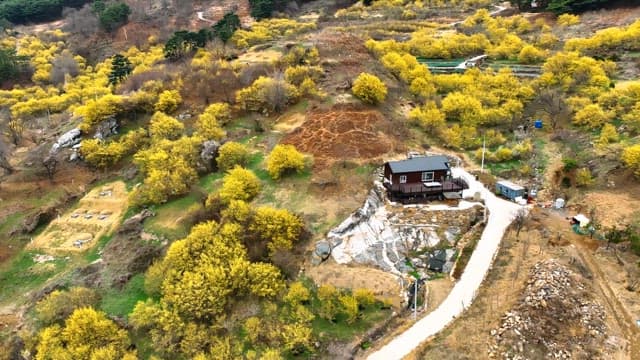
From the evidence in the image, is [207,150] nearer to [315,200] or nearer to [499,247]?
[315,200]

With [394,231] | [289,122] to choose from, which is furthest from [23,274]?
[394,231]

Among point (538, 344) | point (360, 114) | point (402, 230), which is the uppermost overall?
point (360, 114)

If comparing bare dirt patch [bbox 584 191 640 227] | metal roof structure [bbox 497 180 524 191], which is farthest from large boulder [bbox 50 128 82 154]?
bare dirt patch [bbox 584 191 640 227]

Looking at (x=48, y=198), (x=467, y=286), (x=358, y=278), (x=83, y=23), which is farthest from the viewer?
(x=83, y=23)

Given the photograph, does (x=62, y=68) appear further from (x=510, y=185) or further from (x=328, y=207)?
(x=510, y=185)

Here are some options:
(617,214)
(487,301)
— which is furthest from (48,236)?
(617,214)

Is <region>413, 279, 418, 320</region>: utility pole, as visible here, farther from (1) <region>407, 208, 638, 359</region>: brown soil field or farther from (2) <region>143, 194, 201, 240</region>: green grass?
(2) <region>143, 194, 201, 240</region>: green grass

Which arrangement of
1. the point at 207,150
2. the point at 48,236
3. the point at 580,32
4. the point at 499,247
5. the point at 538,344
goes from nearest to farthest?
the point at 538,344 < the point at 499,247 < the point at 48,236 < the point at 207,150 < the point at 580,32
